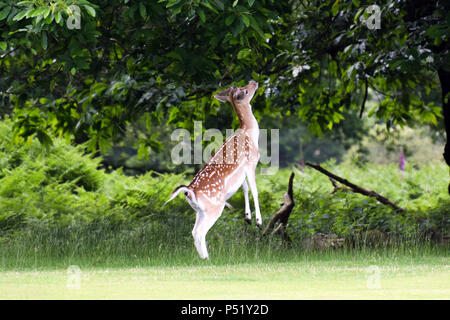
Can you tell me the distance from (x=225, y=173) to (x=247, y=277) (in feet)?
4.56

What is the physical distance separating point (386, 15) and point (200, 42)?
10.5ft

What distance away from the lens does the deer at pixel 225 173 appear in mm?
9258

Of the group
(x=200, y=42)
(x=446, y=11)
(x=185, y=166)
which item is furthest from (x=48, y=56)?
(x=185, y=166)

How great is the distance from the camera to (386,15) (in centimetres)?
1236

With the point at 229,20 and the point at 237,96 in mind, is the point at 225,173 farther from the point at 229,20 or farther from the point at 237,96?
the point at 229,20

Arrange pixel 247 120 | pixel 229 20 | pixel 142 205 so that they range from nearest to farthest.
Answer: pixel 247 120 → pixel 229 20 → pixel 142 205

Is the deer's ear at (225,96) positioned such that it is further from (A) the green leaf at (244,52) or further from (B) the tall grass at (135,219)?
(B) the tall grass at (135,219)

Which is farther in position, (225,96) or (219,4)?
(219,4)

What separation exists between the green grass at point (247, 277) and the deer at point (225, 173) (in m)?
0.64

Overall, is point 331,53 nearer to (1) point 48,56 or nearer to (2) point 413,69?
(2) point 413,69

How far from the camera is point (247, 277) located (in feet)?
29.0

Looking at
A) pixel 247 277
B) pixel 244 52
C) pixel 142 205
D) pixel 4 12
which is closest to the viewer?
pixel 247 277

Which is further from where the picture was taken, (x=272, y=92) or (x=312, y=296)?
(x=272, y=92)

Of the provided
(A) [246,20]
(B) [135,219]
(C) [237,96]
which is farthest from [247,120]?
(B) [135,219]
